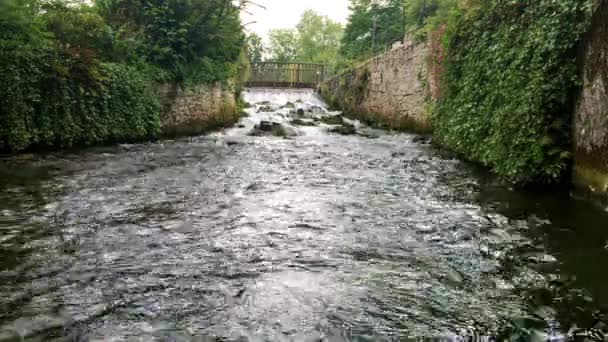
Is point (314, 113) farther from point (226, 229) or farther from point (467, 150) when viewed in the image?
point (226, 229)

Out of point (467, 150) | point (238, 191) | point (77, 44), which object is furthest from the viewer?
point (77, 44)

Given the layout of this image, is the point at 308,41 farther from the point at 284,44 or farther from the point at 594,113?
the point at 594,113

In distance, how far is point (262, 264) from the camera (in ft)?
11.4

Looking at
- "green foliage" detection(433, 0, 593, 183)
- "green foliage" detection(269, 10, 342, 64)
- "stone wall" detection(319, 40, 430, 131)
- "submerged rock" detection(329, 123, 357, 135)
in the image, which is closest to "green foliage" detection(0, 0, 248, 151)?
"submerged rock" detection(329, 123, 357, 135)

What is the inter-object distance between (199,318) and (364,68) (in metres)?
17.0

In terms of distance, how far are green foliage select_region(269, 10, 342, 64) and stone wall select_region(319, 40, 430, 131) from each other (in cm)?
2739

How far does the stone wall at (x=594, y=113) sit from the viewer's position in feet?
16.1

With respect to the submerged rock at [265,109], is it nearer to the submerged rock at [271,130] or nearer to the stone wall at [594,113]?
the submerged rock at [271,130]

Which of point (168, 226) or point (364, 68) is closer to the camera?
point (168, 226)

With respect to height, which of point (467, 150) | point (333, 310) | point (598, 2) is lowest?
point (333, 310)

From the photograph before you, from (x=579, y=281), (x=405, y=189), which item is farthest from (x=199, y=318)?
(x=405, y=189)

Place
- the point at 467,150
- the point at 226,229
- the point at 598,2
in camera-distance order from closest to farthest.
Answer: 1. the point at 226,229
2. the point at 598,2
3. the point at 467,150

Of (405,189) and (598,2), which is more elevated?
(598,2)

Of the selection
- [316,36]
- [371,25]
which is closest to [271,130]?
[371,25]
